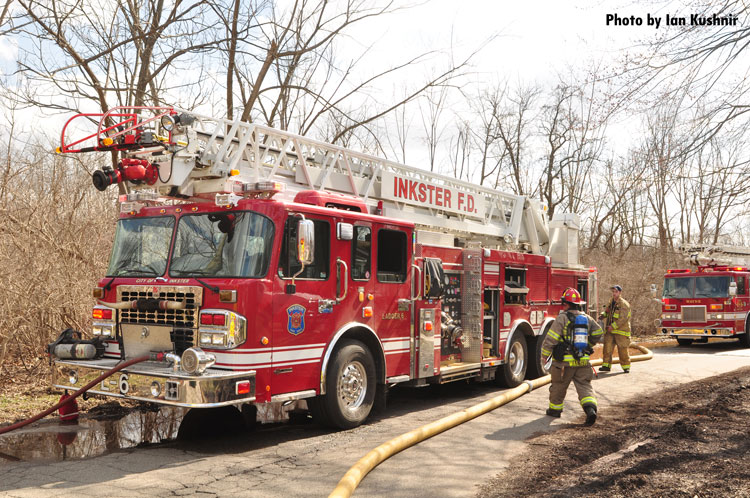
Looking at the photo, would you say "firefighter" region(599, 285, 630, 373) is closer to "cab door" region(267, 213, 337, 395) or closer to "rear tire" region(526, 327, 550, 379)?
"rear tire" region(526, 327, 550, 379)

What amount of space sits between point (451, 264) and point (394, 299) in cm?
166

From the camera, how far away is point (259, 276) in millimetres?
5879

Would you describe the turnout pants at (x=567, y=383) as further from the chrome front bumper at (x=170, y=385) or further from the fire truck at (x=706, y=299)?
the fire truck at (x=706, y=299)

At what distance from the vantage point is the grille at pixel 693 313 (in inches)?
683

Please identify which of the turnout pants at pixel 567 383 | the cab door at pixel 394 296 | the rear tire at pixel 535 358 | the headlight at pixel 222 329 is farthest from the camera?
the rear tire at pixel 535 358

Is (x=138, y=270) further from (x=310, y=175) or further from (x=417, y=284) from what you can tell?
(x=417, y=284)

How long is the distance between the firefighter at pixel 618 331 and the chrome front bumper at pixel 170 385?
806 centimetres

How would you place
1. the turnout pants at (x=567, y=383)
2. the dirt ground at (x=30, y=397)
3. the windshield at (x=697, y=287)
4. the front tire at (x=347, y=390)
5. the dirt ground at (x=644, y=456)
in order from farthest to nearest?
the windshield at (x=697, y=287) < the turnout pants at (x=567, y=383) < the dirt ground at (x=30, y=397) < the front tire at (x=347, y=390) < the dirt ground at (x=644, y=456)

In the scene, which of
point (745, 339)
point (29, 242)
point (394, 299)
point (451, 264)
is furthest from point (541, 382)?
point (745, 339)

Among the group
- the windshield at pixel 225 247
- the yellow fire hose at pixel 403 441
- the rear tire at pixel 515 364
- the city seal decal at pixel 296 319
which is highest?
the windshield at pixel 225 247

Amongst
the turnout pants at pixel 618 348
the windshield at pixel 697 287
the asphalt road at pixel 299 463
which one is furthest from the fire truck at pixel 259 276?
the windshield at pixel 697 287

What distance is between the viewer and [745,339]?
703 inches

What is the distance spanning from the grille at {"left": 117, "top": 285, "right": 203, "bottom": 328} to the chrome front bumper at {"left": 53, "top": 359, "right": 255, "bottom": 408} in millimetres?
417

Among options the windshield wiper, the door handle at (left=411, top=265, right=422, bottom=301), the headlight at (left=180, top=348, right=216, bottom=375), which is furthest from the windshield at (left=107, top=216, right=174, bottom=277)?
the door handle at (left=411, top=265, right=422, bottom=301)
